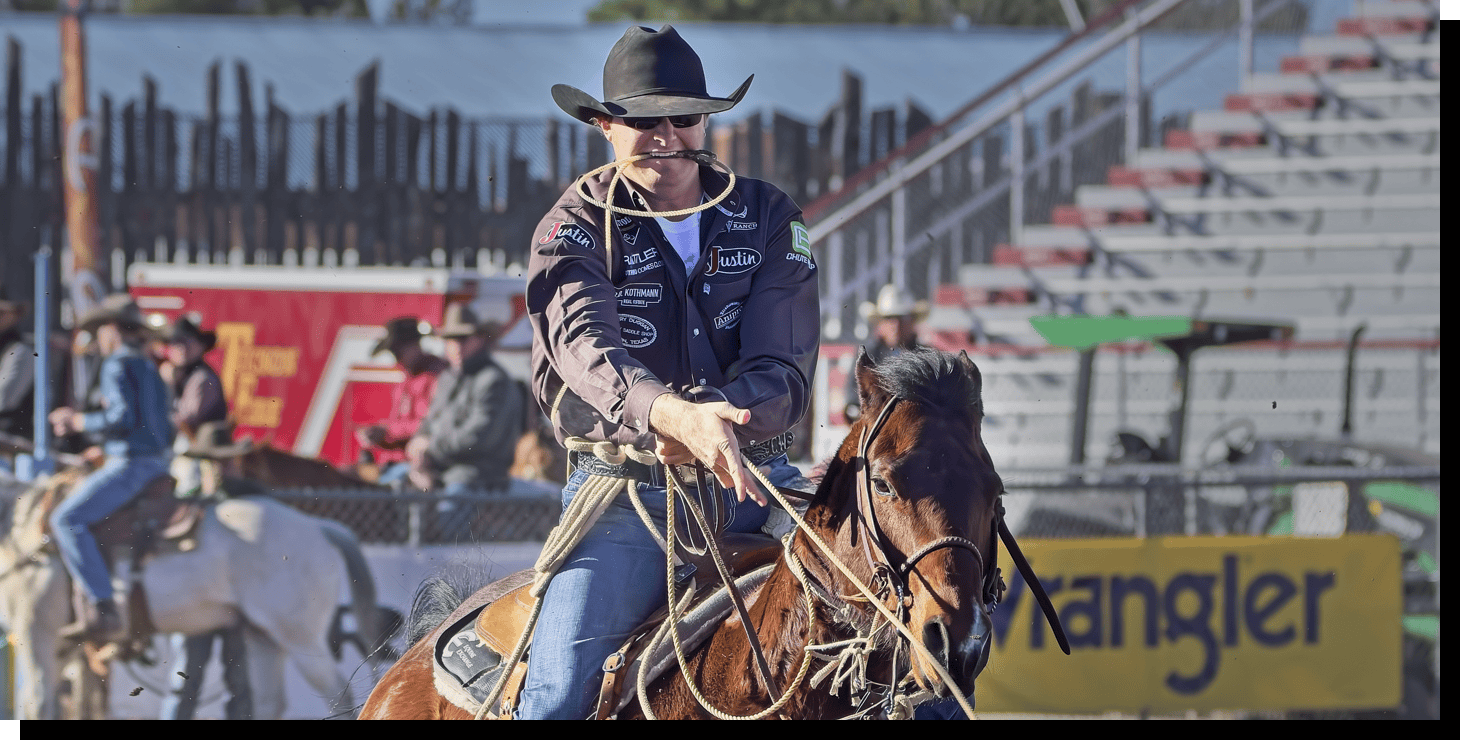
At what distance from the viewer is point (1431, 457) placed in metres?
8.76

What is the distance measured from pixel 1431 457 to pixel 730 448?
25.2 ft

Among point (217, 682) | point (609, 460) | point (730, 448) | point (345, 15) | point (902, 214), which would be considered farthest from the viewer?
point (345, 15)

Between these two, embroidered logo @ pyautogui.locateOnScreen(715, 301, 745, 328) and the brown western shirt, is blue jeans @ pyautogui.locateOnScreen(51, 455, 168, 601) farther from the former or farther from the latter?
embroidered logo @ pyautogui.locateOnScreen(715, 301, 745, 328)

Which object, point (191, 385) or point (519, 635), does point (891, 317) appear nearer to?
point (191, 385)

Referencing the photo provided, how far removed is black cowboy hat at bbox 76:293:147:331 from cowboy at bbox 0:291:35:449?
0.37 m

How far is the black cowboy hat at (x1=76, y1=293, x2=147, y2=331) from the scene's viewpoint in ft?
25.4

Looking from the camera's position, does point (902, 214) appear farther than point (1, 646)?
Yes

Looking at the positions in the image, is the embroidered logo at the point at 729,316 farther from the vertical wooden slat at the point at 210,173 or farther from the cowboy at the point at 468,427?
the vertical wooden slat at the point at 210,173

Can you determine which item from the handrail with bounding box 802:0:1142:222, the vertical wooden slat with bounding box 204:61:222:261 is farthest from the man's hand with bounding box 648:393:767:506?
the vertical wooden slat with bounding box 204:61:222:261

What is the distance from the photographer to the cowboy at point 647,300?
2.76m

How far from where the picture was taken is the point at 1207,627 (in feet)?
24.0

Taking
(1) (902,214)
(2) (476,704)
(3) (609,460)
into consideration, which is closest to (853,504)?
(3) (609,460)

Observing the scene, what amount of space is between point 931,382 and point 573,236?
2.46 ft
